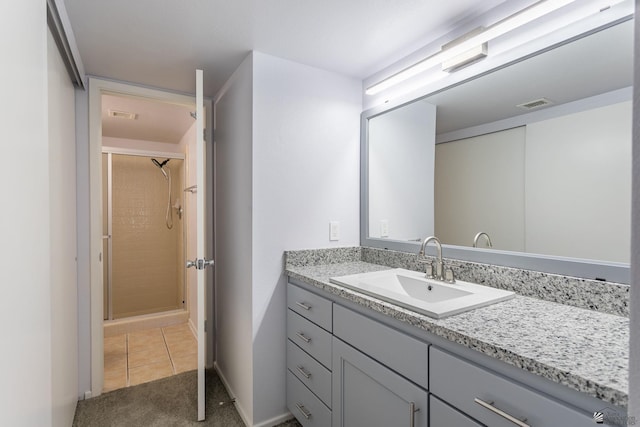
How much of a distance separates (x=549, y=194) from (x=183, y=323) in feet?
11.6

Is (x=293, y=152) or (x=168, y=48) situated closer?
(x=168, y=48)

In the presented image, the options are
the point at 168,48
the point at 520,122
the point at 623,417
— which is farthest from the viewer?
the point at 168,48

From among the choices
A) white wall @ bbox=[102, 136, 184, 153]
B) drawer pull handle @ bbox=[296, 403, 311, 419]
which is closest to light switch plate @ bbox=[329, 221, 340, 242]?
drawer pull handle @ bbox=[296, 403, 311, 419]

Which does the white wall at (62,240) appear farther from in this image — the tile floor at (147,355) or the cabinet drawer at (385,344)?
the cabinet drawer at (385,344)

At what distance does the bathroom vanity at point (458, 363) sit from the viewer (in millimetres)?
731

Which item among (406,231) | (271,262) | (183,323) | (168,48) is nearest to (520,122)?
(406,231)

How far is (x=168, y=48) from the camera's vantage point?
1757 mm

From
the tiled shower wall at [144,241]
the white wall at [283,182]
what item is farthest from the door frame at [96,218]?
the tiled shower wall at [144,241]

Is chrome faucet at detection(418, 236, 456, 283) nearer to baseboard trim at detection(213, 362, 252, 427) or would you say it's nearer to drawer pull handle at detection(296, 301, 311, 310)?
drawer pull handle at detection(296, 301, 311, 310)

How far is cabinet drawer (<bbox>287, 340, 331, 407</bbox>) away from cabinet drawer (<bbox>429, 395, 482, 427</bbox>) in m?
0.58

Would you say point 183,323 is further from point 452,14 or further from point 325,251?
point 452,14

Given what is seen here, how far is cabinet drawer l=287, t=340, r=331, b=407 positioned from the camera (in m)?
1.52

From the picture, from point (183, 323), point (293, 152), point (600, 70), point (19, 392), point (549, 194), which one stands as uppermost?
point (600, 70)

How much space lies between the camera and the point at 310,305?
1.64 metres
